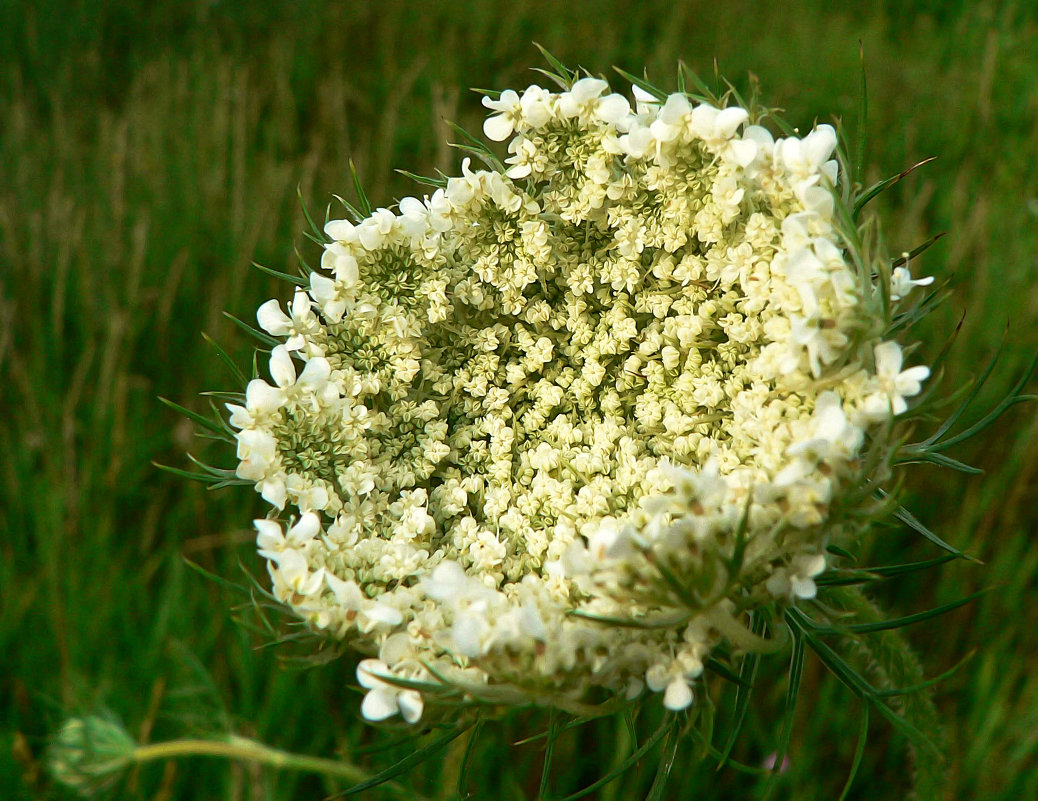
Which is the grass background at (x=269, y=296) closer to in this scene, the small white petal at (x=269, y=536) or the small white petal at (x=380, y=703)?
the small white petal at (x=380, y=703)

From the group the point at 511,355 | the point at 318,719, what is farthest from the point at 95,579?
the point at 511,355

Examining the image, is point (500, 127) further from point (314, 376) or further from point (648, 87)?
point (314, 376)

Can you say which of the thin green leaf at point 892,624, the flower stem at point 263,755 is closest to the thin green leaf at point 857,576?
the thin green leaf at point 892,624

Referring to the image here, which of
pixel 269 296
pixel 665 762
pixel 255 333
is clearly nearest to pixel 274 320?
pixel 255 333

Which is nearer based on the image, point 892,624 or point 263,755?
point 892,624

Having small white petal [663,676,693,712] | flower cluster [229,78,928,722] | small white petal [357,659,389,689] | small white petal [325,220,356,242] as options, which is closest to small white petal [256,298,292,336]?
flower cluster [229,78,928,722]

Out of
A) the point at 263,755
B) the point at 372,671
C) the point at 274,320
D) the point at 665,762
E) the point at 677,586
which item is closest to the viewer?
the point at 677,586
